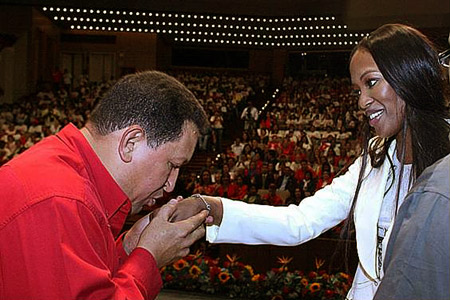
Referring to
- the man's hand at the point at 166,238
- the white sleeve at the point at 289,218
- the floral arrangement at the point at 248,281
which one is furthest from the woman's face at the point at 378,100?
the floral arrangement at the point at 248,281

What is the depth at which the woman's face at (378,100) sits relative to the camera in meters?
1.78

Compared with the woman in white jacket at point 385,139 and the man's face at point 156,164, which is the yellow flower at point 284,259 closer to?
the woman in white jacket at point 385,139

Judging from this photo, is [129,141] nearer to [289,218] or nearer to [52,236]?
[52,236]

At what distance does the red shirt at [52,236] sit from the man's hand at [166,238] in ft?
0.41

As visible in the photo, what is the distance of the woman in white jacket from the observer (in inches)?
69.6

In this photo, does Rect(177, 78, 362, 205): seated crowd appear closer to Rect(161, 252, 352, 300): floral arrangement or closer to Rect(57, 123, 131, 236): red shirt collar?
Rect(161, 252, 352, 300): floral arrangement

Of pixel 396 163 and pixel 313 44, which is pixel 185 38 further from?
pixel 396 163

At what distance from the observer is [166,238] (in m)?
1.59

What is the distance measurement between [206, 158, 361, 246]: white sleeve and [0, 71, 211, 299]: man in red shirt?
1.12 ft

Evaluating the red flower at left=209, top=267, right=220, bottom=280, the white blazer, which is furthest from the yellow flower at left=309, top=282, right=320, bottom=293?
the white blazer

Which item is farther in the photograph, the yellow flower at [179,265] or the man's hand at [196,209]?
the yellow flower at [179,265]

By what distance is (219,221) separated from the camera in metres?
2.17

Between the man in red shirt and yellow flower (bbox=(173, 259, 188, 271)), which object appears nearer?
the man in red shirt

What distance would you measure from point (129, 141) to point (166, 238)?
264mm
